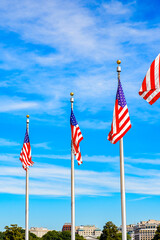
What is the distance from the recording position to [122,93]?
4059 centimetres

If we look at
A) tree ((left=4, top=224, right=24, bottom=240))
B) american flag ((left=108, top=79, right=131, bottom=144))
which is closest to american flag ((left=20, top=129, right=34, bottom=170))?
american flag ((left=108, top=79, right=131, bottom=144))

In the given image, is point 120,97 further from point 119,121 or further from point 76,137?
point 76,137

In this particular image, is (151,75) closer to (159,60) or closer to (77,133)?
(159,60)

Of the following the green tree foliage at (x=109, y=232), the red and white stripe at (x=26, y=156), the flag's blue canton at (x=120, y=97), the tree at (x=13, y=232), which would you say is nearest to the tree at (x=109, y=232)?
the green tree foliage at (x=109, y=232)

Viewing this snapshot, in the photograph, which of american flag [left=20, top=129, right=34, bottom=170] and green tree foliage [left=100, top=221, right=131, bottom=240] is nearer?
american flag [left=20, top=129, right=34, bottom=170]

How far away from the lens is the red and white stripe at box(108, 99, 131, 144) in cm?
3897

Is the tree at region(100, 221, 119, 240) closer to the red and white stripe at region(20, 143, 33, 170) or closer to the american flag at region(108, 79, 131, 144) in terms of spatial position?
the red and white stripe at region(20, 143, 33, 170)

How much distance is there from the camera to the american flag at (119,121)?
128 feet

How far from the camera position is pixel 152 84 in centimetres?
3500

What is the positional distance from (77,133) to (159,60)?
14810 mm

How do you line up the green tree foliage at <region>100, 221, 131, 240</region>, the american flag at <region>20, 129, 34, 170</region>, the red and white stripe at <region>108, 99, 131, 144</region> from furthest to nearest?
the green tree foliage at <region>100, 221, 131, 240</region>
the american flag at <region>20, 129, 34, 170</region>
the red and white stripe at <region>108, 99, 131, 144</region>

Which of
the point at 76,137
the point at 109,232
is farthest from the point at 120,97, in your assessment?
the point at 109,232

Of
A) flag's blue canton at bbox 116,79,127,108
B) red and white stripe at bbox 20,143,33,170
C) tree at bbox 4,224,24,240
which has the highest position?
flag's blue canton at bbox 116,79,127,108

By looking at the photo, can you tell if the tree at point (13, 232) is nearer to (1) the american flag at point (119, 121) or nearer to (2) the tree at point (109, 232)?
(2) the tree at point (109, 232)
